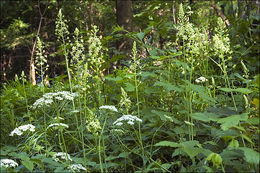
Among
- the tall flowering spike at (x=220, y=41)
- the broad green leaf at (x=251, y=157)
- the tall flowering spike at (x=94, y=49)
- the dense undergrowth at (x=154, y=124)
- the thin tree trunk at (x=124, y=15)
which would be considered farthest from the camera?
the thin tree trunk at (x=124, y=15)

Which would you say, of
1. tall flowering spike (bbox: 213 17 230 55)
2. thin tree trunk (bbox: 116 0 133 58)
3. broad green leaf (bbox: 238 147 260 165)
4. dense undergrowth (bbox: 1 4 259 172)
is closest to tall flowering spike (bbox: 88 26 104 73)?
dense undergrowth (bbox: 1 4 259 172)

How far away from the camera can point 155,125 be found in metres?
2.26

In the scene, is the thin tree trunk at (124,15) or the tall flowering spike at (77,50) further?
the thin tree trunk at (124,15)

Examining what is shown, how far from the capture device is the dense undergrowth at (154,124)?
1.55 m

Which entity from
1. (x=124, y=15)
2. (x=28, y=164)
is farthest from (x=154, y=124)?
(x=124, y=15)

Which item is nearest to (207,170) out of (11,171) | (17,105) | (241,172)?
(241,172)

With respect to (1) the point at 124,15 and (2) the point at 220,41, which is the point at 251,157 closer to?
(2) the point at 220,41

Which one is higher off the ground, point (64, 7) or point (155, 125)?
point (64, 7)

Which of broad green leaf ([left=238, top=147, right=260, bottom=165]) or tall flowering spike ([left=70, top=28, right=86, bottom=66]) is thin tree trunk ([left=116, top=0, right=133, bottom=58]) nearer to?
tall flowering spike ([left=70, top=28, right=86, bottom=66])

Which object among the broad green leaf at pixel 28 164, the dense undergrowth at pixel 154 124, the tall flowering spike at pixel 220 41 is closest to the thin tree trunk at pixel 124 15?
the dense undergrowth at pixel 154 124

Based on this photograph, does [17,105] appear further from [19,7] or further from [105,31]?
[19,7]

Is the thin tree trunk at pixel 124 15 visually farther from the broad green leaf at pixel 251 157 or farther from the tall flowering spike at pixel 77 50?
the broad green leaf at pixel 251 157

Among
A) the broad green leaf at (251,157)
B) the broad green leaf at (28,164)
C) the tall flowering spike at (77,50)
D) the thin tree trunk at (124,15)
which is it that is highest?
the thin tree trunk at (124,15)

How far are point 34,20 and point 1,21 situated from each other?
129 centimetres
